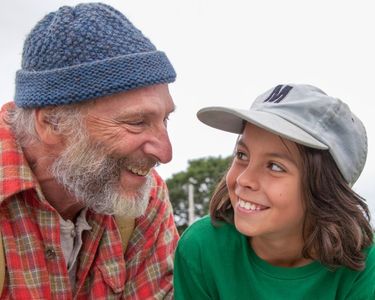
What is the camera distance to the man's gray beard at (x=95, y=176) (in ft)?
8.00

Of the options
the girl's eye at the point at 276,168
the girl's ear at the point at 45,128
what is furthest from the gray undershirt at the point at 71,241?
the girl's eye at the point at 276,168

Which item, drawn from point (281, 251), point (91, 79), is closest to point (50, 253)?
point (91, 79)

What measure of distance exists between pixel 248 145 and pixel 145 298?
0.95 meters

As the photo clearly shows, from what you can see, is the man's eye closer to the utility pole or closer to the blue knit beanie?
the blue knit beanie

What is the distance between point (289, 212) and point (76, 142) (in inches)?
37.4

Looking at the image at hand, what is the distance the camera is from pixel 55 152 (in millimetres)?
2512

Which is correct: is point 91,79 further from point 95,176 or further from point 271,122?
point 271,122

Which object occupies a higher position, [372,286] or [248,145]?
[248,145]

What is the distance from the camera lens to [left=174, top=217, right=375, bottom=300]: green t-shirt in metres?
2.40

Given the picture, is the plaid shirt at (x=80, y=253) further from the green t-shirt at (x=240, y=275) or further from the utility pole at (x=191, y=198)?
the utility pole at (x=191, y=198)

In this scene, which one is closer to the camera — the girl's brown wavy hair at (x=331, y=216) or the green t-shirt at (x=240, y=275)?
the girl's brown wavy hair at (x=331, y=216)

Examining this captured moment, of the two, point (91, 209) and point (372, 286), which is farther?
point (91, 209)

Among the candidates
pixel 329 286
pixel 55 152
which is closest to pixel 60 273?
pixel 55 152

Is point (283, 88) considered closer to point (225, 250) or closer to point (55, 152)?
point (225, 250)
